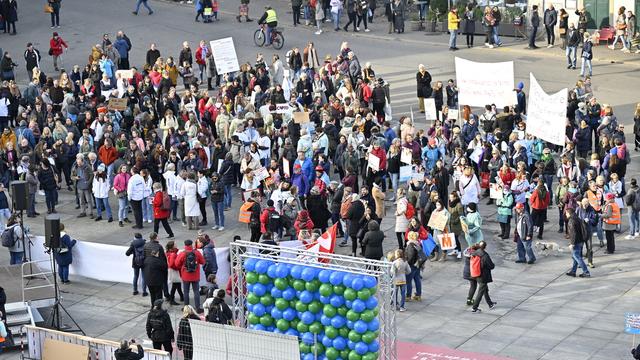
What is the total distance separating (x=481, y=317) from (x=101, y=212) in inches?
457

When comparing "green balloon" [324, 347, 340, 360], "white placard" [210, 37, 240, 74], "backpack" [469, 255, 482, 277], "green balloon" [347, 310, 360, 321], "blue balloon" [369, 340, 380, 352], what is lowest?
"green balloon" [324, 347, 340, 360]

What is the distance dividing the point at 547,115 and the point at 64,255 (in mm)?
12366

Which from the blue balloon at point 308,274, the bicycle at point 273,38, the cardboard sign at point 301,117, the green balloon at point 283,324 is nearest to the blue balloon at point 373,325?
the blue balloon at point 308,274

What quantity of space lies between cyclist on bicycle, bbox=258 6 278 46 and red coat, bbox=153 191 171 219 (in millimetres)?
18528

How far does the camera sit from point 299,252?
23.9 meters

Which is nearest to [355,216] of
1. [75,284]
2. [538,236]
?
[538,236]

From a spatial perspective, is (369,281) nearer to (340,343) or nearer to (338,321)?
(338,321)

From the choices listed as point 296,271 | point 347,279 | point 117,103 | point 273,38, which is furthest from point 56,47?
point 347,279

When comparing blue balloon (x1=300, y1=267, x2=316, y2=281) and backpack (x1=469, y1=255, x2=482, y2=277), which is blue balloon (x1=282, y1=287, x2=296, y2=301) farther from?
backpack (x1=469, y1=255, x2=482, y2=277)

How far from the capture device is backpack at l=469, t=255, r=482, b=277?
27234 mm

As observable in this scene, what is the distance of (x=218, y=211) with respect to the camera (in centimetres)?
3297

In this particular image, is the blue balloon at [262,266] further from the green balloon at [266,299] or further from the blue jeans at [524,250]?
the blue jeans at [524,250]

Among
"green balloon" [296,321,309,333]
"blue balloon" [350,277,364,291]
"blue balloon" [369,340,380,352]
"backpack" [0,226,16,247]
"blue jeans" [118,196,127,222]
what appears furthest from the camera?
"blue jeans" [118,196,127,222]

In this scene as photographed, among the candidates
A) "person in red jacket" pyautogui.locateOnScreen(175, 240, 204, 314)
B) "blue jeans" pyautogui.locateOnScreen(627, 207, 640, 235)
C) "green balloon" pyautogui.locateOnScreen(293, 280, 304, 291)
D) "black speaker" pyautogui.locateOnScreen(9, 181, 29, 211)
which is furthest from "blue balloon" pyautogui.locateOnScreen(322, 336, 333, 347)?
"blue jeans" pyautogui.locateOnScreen(627, 207, 640, 235)
